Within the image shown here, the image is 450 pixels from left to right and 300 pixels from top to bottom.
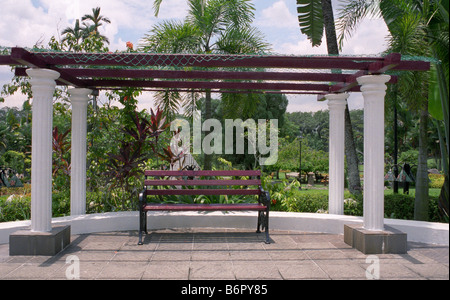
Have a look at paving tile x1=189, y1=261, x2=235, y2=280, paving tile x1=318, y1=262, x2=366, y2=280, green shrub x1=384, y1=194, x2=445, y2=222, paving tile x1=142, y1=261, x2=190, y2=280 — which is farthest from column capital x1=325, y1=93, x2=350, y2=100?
paving tile x1=142, y1=261, x2=190, y2=280

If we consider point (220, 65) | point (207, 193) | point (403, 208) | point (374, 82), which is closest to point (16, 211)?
point (207, 193)

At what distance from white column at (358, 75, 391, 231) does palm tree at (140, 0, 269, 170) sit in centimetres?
536

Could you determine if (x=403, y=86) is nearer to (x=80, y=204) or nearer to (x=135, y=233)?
(x=135, y=233)

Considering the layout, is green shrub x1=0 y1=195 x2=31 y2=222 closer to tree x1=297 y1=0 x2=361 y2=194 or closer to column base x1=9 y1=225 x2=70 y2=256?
→ column base x1=9 y1=225 x2=70 y2=256

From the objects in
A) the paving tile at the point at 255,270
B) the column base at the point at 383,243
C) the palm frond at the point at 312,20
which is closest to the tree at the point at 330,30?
the palm frond at the point at 312,20

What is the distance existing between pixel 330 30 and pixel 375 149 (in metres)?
4.85

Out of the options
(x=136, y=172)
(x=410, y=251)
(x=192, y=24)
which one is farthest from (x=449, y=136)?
(x=192, y=24)

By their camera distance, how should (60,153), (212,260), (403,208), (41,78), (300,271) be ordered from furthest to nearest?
(60,153) < (403,208) < (41,78) < (212,260) < (300,271)

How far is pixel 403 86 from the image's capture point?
7062 mm

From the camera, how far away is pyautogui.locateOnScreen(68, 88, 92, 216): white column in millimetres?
6469

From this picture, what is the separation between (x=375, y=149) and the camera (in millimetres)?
5270

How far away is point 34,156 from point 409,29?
20.7ft

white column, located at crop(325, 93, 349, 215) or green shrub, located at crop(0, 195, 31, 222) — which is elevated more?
white column, located at crop(325, 93, 349, 215)

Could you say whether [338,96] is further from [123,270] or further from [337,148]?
[123,270]
